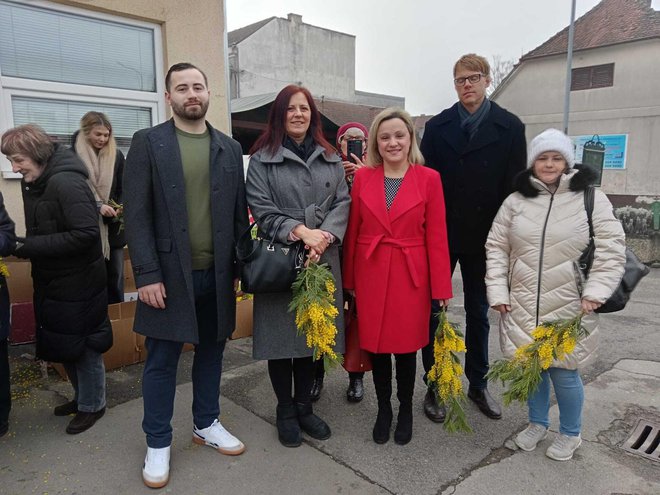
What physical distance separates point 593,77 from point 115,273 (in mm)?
20178

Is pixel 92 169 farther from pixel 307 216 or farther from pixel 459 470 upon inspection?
pixel 459 470

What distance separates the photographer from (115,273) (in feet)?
14.3

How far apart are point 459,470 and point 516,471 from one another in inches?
12.2

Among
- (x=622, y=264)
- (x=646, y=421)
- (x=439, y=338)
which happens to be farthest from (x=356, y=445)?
(x=646, y=421)

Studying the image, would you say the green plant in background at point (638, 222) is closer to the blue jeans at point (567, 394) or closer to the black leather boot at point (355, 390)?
the blue jeans at point (567, 394)

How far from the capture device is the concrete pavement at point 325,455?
2.56 meters

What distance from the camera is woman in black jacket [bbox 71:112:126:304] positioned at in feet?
13.3

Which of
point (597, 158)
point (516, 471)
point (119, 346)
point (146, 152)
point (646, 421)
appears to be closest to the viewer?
point (146, 152)

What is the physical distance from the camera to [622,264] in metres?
2.53

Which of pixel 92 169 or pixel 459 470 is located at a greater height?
pixel 92 169

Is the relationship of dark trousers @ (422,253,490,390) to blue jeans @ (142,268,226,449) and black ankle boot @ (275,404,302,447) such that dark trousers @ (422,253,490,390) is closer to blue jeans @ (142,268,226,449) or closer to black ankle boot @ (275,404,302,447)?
black ankle boot @ (275,404,302,447)

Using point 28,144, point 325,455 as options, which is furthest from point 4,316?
point 325,455

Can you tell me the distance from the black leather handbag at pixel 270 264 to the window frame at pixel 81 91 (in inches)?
122

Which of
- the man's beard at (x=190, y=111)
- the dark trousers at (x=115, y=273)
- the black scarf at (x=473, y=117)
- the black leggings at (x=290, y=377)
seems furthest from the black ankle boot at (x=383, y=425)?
the dark trousers at (x=115, y=273)
